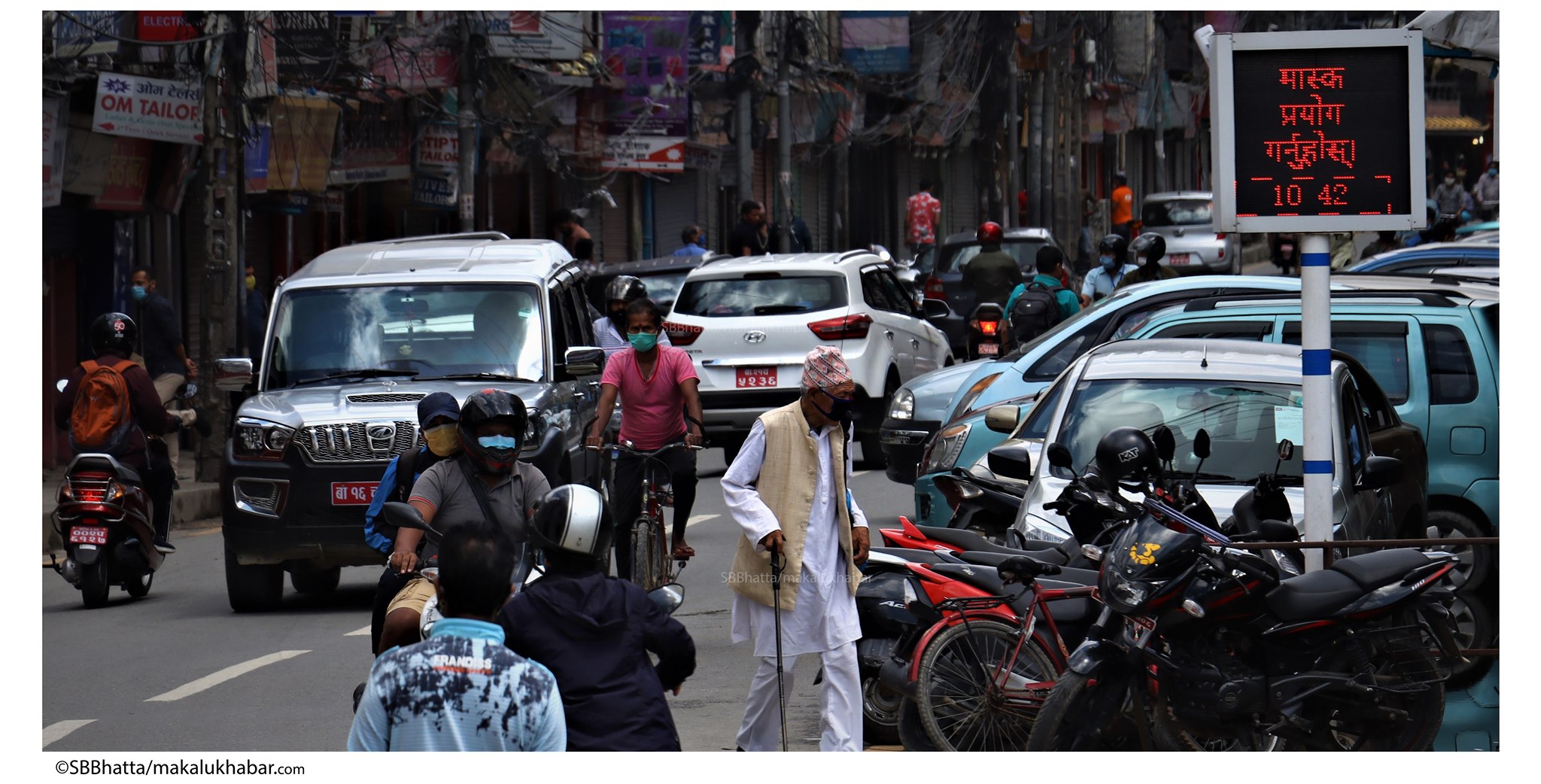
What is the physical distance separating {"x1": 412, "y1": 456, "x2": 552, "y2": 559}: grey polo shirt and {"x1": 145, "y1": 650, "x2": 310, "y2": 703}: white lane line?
2.56m

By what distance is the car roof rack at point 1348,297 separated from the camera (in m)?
11.3

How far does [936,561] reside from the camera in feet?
25.0

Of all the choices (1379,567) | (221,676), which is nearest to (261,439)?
(221,676)

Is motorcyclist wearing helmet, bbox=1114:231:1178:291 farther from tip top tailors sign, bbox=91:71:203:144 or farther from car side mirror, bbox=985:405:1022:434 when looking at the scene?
tip top tailors sign, bbox=91:71:203:144

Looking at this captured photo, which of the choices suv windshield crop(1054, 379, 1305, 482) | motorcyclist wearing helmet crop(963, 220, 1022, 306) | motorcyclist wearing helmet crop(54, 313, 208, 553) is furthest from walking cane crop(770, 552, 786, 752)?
motorcyclist wearing helmet crop(963, 220, 1022, 306)

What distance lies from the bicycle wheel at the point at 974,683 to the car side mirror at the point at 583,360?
4.82 metres

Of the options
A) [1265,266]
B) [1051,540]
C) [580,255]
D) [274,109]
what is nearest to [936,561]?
[1051,540]

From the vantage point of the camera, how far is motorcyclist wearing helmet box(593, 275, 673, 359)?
512 inches

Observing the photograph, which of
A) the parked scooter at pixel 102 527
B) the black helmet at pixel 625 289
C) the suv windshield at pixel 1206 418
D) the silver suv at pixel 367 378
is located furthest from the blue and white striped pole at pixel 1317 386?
the parked scooter at pixel 102 527

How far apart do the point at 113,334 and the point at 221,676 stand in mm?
3515

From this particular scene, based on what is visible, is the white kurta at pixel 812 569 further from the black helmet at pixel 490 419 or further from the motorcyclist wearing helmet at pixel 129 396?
the motorcyclist wearing helmet at pixel 129 396

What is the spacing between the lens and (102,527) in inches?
459

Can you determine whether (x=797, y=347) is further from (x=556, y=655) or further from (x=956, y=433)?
(x=556, y=655)

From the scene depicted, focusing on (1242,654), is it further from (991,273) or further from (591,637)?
(991,273)
